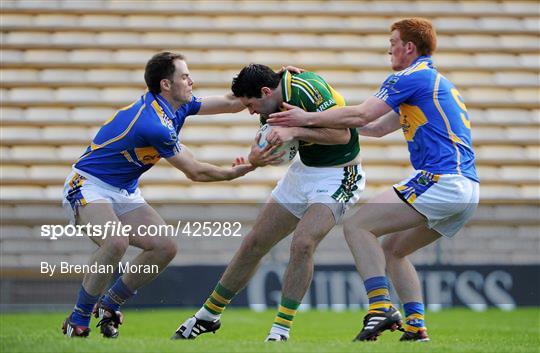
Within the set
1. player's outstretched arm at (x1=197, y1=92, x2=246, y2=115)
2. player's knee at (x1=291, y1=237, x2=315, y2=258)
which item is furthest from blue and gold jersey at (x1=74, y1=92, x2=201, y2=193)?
player's knee at (x1=291, y1=237, x2=315, y2=258)

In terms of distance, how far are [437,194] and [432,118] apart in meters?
0.46

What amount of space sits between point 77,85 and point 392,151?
4.99 metres

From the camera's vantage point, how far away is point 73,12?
1545cm

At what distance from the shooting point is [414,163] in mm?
5855

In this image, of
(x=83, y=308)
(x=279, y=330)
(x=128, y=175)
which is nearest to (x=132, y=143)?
(x=128, y=175)

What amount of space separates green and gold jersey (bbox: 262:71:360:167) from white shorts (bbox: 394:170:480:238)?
70cm

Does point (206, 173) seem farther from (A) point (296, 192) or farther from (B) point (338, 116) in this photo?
(B) point (338, 116)

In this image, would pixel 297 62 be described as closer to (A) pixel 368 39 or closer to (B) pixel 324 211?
(A) pixel 368 39

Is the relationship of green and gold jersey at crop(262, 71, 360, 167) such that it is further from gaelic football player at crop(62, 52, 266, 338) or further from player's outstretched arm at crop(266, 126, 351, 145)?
gaelic football player at crop(62, 52, 266, 338)

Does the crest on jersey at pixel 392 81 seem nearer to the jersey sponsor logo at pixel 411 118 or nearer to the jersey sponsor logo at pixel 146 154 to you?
the jersey sponsor logo at pixel 411 118

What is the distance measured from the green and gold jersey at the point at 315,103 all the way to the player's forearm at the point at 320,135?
17cm

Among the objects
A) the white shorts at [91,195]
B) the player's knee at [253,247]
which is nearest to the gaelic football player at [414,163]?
the player's knee at [253,247]

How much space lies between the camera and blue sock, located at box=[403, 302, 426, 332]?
19.2 ft

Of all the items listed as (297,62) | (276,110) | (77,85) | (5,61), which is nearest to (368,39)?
(297,62)
